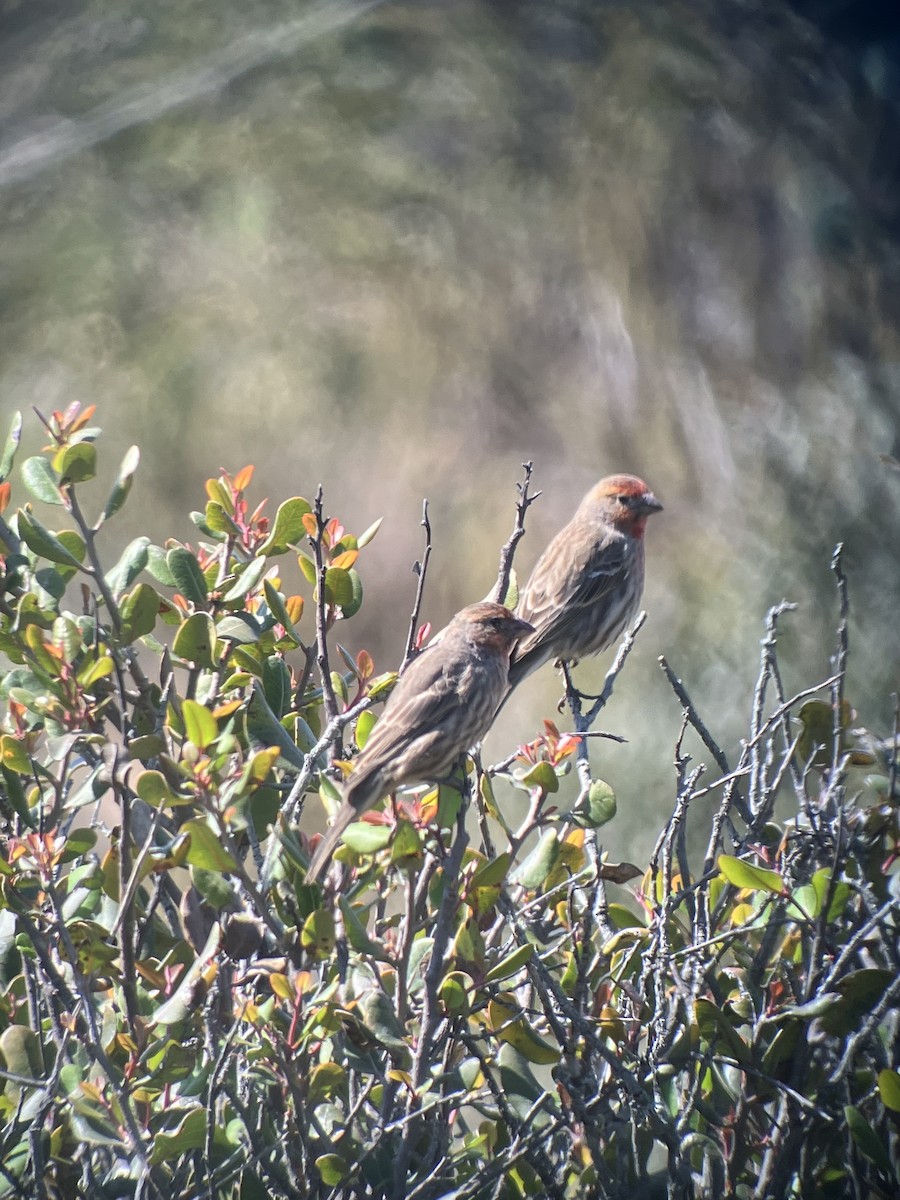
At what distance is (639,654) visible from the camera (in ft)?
18.6

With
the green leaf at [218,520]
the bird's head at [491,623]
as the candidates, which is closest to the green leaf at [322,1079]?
the green leaf at [218,520]

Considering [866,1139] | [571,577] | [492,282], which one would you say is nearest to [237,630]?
[866,1139]

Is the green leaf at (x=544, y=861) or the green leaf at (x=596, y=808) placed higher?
the green leaf at (x=596, y=808)

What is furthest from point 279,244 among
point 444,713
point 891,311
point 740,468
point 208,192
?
point 444,713

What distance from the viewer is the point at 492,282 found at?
20.9 ft

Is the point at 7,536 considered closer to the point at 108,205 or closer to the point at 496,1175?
the point at 496,1175

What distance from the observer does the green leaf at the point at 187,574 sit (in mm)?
2496

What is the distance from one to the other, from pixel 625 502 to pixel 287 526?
8.34ft

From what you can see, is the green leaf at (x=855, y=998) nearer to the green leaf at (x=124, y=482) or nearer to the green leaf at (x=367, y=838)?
the green leaf at (x=367, y=838)

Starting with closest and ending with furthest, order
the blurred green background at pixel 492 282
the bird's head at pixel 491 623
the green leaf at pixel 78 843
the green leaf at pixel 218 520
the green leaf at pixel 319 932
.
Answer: the green leaf at pixel 319 932, the green leaf at pixel 78 843, the green leaf at pixel 218 520, the bird's head at pixel 491 623, the blurred green background at pixel 492 282

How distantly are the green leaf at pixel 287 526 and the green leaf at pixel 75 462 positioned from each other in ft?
1.52

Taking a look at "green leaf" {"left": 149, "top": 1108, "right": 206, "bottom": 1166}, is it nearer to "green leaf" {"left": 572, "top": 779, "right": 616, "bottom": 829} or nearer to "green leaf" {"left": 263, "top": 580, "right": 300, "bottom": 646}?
"green leaf" {"left": 572, "top": 779, "right": 616, "bottom": 829}

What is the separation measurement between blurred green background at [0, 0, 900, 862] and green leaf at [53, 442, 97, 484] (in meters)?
3.47

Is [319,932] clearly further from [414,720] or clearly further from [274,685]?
[414,720]
